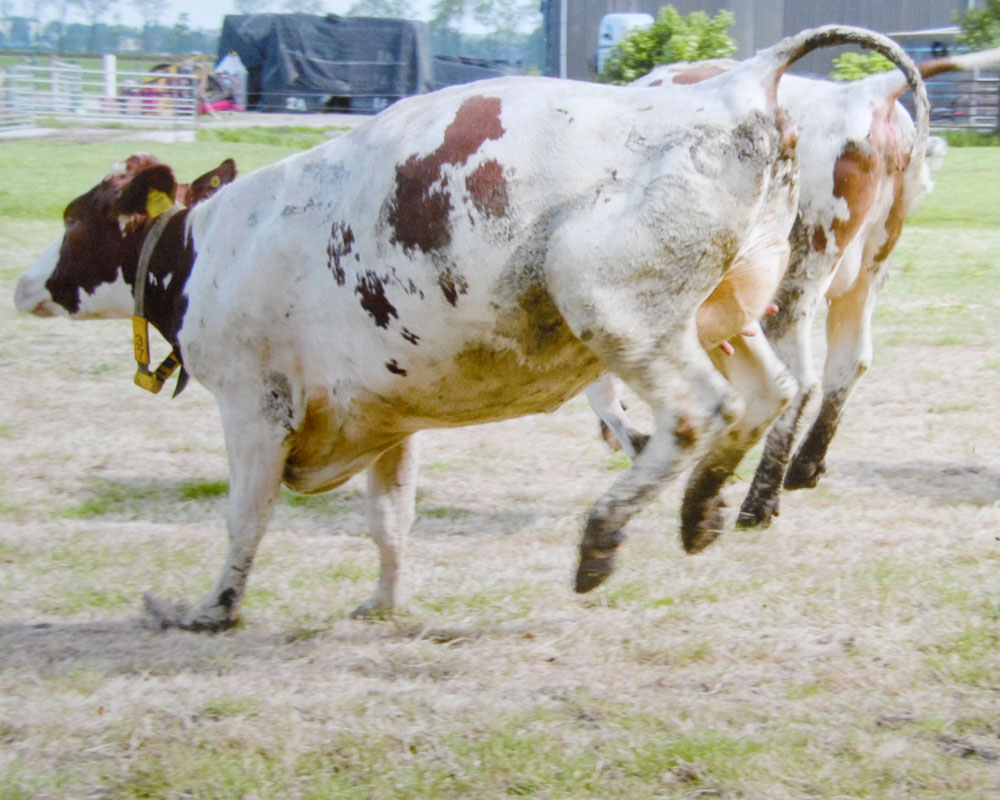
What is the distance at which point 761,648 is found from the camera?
4312 mm

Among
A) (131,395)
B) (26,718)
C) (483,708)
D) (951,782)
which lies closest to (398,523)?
(483,708)

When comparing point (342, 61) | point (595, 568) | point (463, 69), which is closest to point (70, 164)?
point (342, 61)

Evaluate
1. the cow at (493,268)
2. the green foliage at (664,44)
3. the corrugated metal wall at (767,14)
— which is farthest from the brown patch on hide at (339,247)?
the corrugated metal wall at (767,14)

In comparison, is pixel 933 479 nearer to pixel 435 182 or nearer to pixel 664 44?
pixel 435 182

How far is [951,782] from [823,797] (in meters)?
0.33

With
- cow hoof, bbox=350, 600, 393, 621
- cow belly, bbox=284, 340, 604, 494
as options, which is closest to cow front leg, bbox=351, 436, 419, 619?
cow hoof, bbox=350, 600, 393, 621

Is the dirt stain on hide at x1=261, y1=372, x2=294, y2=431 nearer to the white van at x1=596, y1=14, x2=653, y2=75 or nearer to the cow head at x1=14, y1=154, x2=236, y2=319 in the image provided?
the cow head at x1=14, y1=154, x2=236, y2=319

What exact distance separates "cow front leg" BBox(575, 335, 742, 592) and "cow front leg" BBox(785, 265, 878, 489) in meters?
2.50

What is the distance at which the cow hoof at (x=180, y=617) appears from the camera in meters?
4.62

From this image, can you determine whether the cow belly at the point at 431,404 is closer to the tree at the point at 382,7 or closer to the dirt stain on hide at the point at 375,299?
the dirt stain on hide at the point at 375,299

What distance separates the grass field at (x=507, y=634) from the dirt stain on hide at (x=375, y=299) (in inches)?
41.8

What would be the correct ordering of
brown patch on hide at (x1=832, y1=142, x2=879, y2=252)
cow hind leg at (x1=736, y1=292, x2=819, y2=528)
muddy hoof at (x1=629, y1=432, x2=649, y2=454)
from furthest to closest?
muddy hoof at (x1=629, y1=432, x2=649, y2=454) → cow hind leg at (x1=736, y1=292, x2=819, y2=528) → brown patch on hide at (x1=832, y1=142, x2=879, y2=252)

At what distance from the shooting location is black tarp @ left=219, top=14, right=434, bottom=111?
113ft

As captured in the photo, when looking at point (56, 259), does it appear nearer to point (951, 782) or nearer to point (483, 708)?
point (483, 708)
